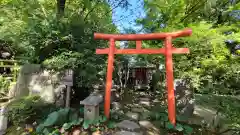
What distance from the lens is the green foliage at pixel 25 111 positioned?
394 cm

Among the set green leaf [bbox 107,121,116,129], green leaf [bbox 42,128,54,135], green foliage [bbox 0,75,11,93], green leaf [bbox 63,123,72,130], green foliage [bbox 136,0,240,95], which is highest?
green foliage [bbox 136,0,240,95]

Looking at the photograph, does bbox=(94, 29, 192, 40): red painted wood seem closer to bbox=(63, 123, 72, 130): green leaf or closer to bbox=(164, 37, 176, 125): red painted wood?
bbox=(164, 37, 176, 125): red painted wood

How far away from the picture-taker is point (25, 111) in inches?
158

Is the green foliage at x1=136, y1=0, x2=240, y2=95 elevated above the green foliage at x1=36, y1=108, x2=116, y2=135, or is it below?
above

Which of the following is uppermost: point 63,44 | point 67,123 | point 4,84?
point 63,44

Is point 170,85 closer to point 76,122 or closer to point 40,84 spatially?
point 76,122

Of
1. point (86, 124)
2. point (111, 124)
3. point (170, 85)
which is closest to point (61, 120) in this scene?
point (86, 124)

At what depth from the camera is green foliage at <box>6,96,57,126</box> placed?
3.94m

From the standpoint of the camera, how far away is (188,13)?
573cm

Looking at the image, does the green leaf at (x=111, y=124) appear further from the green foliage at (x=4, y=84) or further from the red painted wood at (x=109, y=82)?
the green foliage at (x=4, y=84)

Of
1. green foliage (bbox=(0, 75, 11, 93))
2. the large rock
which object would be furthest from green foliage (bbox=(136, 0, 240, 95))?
green foliage (bbox=(0, 75, 11, 93))

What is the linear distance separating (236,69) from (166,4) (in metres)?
3.24

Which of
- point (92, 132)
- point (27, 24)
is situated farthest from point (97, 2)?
point (92, 132)

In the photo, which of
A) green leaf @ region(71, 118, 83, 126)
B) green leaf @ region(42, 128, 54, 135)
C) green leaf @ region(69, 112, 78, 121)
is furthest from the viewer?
green leaf @ region(69, 112, 78, 121)
